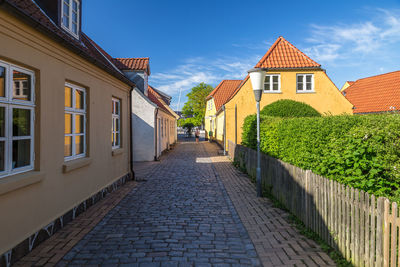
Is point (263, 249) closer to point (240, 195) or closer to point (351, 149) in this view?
point (351, 149)

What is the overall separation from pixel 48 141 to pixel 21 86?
107 cm

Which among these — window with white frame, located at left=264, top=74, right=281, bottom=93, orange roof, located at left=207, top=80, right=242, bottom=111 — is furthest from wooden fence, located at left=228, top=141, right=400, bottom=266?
orange roof, located at left=207, top=80, right=242, bottom=111

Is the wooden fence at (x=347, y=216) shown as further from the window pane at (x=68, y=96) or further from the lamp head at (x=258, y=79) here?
the window pane at (x=68, y=96)

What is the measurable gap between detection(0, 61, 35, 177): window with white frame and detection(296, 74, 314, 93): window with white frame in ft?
58.5

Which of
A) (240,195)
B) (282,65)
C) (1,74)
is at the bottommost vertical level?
(240,195)

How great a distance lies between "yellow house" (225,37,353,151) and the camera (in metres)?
19.4

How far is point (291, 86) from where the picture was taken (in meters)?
19.4

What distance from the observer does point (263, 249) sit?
4.48m

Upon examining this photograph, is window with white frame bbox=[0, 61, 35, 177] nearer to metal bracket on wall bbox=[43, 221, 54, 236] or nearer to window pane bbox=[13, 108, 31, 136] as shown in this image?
window pane bbox=[13, 108, 31, 136]

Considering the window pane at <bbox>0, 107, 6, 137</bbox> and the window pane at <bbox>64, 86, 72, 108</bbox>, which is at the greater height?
the window pane at <bbox>64, 86, 72, 108</bbox>

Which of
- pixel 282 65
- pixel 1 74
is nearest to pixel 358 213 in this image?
pixel 1 74

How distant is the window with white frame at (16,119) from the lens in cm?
404

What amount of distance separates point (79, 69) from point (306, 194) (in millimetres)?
5454

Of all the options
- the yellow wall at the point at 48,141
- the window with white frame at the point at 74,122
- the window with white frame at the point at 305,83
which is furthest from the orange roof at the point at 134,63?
the window with white frame at the point at 305,83
